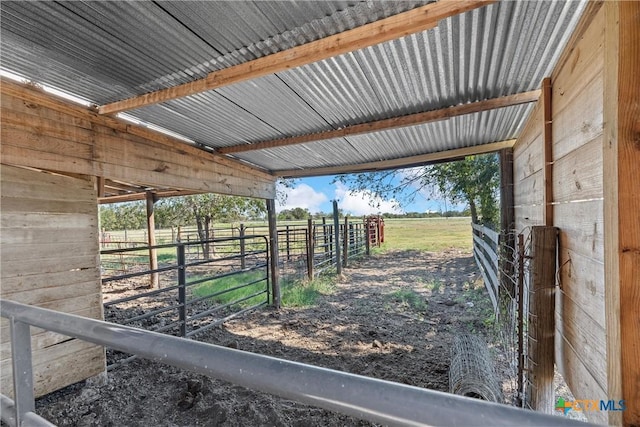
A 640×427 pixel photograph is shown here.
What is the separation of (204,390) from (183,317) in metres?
1.17

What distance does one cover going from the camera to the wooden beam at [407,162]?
137 inches

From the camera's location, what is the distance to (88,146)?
217cm

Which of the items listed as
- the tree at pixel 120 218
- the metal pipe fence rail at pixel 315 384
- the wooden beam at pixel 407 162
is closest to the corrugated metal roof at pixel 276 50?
the wooden beam at pixel 407 162

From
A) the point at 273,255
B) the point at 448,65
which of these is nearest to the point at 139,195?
the point at 273,255

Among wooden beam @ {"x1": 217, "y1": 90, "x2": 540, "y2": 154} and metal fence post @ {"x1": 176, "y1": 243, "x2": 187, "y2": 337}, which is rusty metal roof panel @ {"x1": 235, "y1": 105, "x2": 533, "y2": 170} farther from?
metal fence post @ {"x1": 176, "y1": 243, "x2": 187, "y2": 337}

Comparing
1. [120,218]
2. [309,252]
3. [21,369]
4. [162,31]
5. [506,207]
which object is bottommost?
[309,252]

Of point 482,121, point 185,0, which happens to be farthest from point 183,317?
point 482,121

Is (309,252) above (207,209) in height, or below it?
below

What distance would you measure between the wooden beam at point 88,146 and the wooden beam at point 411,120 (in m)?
0.71

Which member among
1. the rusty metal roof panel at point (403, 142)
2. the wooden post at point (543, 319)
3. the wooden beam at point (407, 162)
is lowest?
the wooden post at point (543, 319)

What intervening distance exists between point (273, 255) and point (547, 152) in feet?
12.0

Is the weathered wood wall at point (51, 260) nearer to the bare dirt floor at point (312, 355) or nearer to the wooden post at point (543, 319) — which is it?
the bare dirt floor at point (312, 355)

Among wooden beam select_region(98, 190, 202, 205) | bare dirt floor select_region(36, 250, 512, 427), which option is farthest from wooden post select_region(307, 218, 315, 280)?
wooden beam select_region(98, 190, 202, 205)

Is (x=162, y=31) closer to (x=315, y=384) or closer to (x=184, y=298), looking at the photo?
(x=315, y=384)
